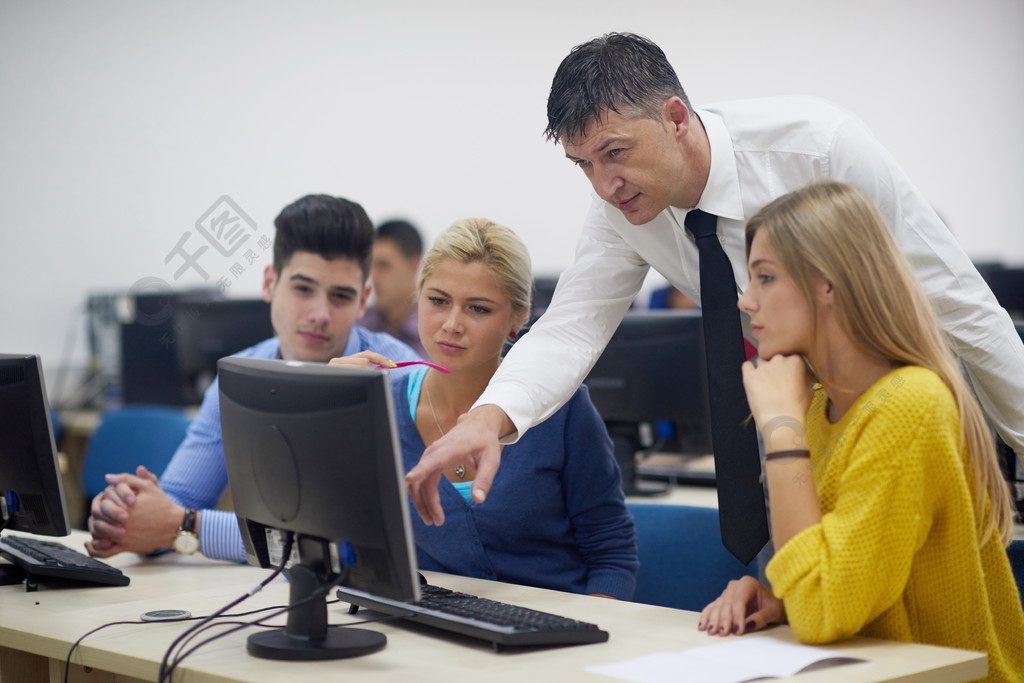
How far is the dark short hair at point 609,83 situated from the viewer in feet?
5.26

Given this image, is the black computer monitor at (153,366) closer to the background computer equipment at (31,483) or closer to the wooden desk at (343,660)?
the background computer equipment at (31,483)

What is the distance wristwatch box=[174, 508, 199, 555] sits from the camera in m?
1.97

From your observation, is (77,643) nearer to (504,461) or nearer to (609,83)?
(504,461)

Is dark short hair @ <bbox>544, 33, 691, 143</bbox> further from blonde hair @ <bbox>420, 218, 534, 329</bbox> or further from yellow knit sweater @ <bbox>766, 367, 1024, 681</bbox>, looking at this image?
yellow knit sweater @ <bbox>766, 367, 1024, 681</bbox>

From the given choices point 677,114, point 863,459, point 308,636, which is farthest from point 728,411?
point 308,636

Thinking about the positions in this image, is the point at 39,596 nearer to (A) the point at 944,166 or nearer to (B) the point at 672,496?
(B) the point at 672,496

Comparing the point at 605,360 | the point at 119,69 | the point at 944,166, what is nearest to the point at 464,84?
the point at 119,69

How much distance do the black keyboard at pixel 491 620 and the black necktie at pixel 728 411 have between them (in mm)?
319

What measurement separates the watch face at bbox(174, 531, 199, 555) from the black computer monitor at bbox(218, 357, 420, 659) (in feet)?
2.03

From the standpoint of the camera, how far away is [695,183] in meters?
1.69

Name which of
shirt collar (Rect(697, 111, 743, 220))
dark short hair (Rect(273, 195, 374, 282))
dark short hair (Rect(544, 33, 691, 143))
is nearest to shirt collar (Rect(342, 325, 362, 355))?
dark short hair (Rect(273, 195, 374, 282))

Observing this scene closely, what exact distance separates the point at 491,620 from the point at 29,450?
3.05ft

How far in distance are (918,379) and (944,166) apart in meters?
5.81

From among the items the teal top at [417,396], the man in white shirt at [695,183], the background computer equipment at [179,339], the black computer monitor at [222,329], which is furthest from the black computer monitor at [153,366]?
the man in white shirt at [695,183]
